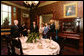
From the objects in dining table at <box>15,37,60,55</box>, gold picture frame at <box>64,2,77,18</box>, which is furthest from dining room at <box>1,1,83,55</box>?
dining table at <box>15,37,60,55</box>

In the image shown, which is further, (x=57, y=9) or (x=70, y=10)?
(x=57, y=9)

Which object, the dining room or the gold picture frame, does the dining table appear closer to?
the dining room

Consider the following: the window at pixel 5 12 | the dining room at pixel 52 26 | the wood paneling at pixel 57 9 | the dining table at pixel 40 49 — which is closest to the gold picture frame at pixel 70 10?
the dining room at pixel 52 26

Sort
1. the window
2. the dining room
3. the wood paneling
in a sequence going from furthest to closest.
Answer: the window, the wood paneling, the dining room

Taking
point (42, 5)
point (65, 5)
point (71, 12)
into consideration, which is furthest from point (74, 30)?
point (42, 5)

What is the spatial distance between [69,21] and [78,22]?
518mm

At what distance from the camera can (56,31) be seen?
14.9 ft

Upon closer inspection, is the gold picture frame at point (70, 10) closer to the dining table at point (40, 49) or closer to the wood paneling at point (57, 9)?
the wood paneling at point (57, 9)

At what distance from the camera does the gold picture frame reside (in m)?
3.92

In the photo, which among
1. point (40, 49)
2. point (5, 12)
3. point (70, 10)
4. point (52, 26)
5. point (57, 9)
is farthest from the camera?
point (5, 12)

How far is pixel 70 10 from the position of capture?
4.10m

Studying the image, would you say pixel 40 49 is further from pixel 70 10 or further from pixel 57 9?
pixel 57 9

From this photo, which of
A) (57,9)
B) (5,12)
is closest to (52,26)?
(57,9)

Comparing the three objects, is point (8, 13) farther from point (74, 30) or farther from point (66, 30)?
point (74, 30)
